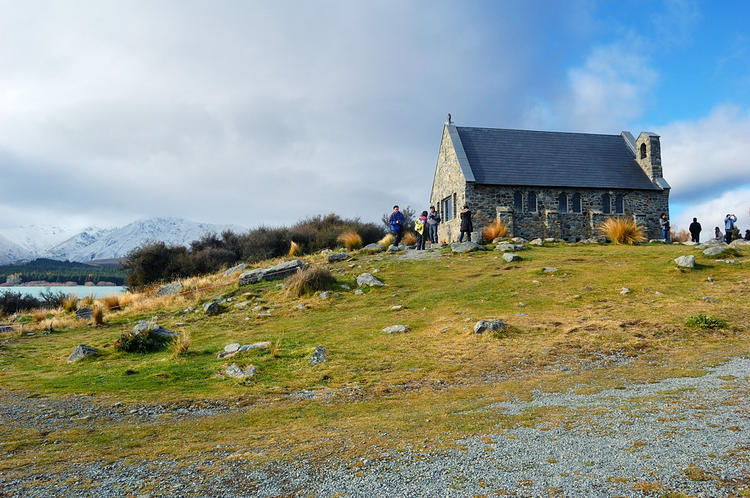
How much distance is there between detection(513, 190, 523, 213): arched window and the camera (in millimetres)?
29906

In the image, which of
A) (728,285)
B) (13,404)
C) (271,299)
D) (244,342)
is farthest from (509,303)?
(13,404)

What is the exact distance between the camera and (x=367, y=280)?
1747 centimetres

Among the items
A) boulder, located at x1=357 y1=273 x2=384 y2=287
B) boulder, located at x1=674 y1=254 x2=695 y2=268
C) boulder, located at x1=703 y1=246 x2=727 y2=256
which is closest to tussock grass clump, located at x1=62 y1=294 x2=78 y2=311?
boulder, located at x1=357 y1=273 x2=384 y2=287

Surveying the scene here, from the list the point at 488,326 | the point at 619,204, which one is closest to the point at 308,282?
the point at 488,326

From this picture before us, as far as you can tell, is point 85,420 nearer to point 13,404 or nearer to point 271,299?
point 13,404

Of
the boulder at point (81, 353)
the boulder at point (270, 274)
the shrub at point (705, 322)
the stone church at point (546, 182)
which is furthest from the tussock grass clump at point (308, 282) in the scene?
the stone church at point (546, 182)

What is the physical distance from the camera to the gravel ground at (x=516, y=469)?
3.67 meters

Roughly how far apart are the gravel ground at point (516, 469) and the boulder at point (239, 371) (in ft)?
12.3

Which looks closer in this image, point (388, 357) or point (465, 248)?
point (388, 357)

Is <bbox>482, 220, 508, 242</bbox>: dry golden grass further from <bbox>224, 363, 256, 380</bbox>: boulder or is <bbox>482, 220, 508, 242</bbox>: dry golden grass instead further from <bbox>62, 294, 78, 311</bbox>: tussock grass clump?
<bbox>62, 294, 78, 311</bbox>: tussock grass clump

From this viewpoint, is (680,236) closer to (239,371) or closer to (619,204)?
(619,204)

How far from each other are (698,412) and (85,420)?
788 centimetres

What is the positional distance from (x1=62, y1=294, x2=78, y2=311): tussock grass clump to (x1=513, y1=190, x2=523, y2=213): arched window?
2562 cm

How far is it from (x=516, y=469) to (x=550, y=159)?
31413mm
